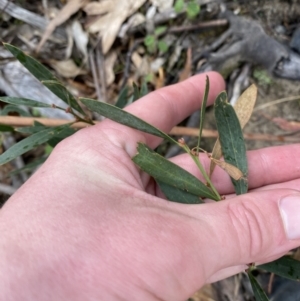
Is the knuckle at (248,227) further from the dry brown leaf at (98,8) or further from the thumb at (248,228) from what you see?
the dry brown leaf at (98,8)

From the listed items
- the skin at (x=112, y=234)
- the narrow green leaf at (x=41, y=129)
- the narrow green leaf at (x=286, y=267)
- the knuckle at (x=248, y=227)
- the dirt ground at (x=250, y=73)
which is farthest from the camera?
the dirt ground at (x=250, y=73)

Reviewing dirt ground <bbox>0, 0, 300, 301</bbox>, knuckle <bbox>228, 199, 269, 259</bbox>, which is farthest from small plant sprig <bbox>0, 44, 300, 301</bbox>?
dirt ground <bbox>0, 0, 300, 301</bbox>

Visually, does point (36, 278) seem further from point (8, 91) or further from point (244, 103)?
point (8, 91)

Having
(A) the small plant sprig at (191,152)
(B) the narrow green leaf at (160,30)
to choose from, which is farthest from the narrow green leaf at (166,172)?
(B) the narrow green leaf at (160,30)

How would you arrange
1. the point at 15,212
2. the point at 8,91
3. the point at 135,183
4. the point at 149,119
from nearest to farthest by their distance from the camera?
the point at 15,212 < the point at 135,183 < the point at 149,119 < the point at 8,91

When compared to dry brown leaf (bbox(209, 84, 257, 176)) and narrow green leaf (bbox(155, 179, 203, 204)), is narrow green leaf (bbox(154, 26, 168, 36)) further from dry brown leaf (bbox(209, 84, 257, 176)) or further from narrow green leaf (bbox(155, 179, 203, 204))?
narrow green leaf (bbox(155, 179, 203, 204))

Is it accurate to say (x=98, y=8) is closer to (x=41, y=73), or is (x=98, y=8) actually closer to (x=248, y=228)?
(x=41, y=73)

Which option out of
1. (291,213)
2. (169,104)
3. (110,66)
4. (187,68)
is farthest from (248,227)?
(110,66)

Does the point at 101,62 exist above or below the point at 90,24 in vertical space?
below

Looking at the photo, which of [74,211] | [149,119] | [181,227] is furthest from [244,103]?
[74,211]
